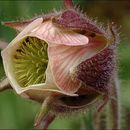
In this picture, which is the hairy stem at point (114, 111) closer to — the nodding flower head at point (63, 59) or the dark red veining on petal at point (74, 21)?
the nodding flower head at point (63, 59)

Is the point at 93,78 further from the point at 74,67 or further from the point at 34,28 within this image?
the point at 34,28

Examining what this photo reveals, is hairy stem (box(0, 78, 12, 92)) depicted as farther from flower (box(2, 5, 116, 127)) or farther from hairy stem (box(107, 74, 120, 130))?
hairy stem (box(107, 74, 120, 130))

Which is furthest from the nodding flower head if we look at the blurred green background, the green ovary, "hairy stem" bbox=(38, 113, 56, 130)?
the blurred green background

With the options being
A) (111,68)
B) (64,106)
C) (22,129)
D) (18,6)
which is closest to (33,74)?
(64,106)

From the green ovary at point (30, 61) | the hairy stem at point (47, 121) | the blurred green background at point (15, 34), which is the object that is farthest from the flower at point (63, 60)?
the blurred green background at point (15, 34)

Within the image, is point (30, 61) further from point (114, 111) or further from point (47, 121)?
point (114, 111)
